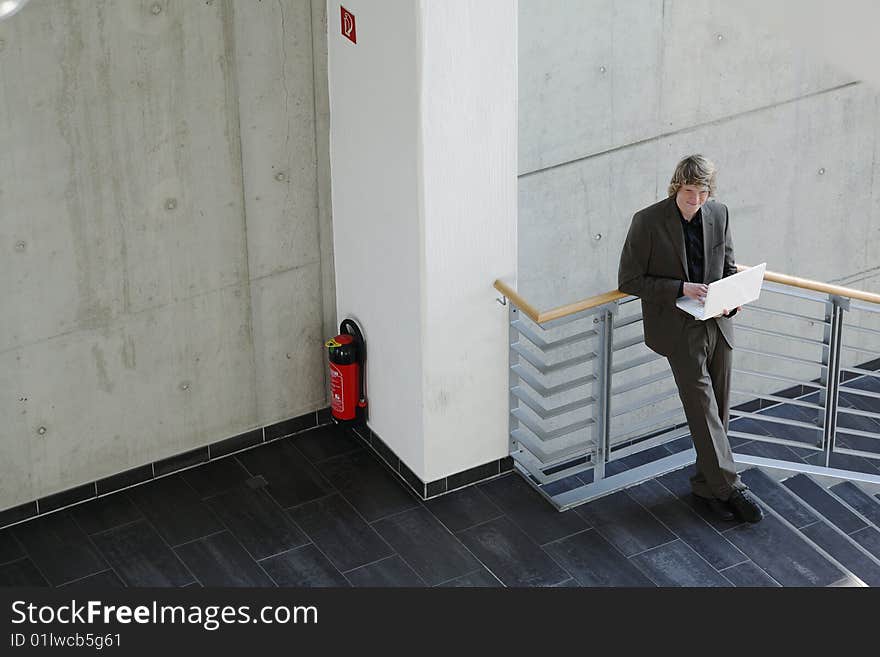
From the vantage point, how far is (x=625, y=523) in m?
5.79

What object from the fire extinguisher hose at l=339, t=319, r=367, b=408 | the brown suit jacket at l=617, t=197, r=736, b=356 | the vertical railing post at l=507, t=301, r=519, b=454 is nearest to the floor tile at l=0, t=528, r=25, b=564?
the fire extinguisher hose at l=339, t=319, r=367, b=408

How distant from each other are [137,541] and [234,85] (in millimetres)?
2155

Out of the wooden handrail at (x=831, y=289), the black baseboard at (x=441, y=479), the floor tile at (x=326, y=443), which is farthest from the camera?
the floor tile at (x=326, y=443)

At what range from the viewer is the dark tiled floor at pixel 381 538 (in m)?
5.45

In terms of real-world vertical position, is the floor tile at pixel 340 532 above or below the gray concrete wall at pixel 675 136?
below

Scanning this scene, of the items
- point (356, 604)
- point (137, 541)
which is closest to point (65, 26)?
point (137, 541)

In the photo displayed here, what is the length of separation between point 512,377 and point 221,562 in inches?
63.7

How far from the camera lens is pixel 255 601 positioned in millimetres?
4312

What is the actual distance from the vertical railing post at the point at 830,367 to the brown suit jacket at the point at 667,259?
0.59 m

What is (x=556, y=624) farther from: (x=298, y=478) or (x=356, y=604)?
(x=298, y=478)

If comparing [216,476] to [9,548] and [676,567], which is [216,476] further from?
[676,567]

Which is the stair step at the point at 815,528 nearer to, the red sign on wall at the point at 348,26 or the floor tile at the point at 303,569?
the floor tile at the point at 303,569

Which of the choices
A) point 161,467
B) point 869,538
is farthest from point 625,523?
point 161,467

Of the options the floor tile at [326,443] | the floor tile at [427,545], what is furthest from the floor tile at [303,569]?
the floor tile at [326,443]
